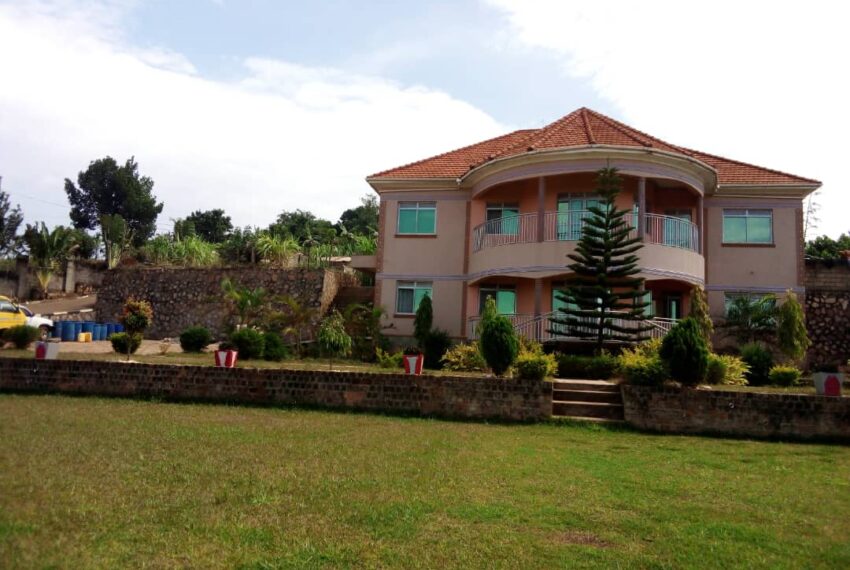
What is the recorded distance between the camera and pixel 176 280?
27109 mm

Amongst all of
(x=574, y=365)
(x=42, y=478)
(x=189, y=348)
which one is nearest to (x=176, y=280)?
(x=189, y=348)

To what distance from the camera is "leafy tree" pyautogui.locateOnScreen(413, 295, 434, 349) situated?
19.7 metres

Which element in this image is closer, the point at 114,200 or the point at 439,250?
the point at 439,250

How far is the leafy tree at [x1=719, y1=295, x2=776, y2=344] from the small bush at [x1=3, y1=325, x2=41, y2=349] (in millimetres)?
19545

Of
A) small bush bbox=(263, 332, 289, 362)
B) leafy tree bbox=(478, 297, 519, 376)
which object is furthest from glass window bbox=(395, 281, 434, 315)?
leafy tree bbox=(478, 297, 519, 376)

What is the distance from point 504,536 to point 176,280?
24322 mm

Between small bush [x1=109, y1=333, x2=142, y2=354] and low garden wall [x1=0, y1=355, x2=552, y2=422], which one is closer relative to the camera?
low garden wall [x1=0, y1=355, x2=552, y2=422]

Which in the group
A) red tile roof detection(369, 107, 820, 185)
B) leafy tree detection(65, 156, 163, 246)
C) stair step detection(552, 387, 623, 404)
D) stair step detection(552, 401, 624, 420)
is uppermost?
leafy tree detection(65, 156, 163, 246)

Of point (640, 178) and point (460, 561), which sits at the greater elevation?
point (640, 178)

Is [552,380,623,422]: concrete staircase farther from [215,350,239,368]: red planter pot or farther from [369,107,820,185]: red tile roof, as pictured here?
[369,107,820,185]: red tile roof

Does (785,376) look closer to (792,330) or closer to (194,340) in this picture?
Result: (792,330)

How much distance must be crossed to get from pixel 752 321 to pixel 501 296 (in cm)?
705

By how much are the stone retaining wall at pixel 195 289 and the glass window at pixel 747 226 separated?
44.1 feet

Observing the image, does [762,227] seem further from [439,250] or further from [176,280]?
[176,280]
